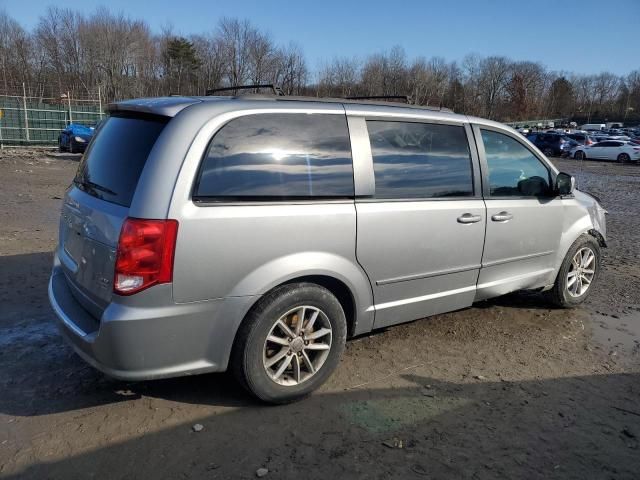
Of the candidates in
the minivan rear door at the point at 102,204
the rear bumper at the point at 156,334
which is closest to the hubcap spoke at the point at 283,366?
the rear bumper at the point at 156,334

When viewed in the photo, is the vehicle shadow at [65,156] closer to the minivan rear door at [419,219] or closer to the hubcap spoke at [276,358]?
the minivan rear door at [419,219]

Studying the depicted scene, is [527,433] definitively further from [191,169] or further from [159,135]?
[159,135]

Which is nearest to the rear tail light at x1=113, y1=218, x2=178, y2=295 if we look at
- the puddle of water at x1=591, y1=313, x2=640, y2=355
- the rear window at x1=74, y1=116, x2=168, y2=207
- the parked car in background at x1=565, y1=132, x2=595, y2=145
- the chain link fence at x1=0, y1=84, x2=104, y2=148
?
the rear window at x1=74, y1=116, x2=168, y2=207

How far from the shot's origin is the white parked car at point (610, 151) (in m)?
34.7

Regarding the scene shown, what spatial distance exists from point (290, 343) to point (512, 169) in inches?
105

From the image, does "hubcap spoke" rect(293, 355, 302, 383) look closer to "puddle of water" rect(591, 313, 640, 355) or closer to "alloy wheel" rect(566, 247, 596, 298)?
"puddle of water" rect(591, 313, 640, 355)

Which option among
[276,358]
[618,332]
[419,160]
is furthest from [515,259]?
[276,358]

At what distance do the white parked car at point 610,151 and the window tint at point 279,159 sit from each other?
1474 inches

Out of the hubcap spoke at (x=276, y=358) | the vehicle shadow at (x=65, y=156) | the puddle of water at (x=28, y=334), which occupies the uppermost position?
the hubcap spoke at (x=276, y=358)

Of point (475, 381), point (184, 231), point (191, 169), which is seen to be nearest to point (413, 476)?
point (475, 381)

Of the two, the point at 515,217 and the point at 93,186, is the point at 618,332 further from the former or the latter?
the point at 93,186

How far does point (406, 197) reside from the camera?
150 inches

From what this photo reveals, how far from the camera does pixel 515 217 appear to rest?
4512 mm

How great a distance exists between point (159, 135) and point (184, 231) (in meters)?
0.61
